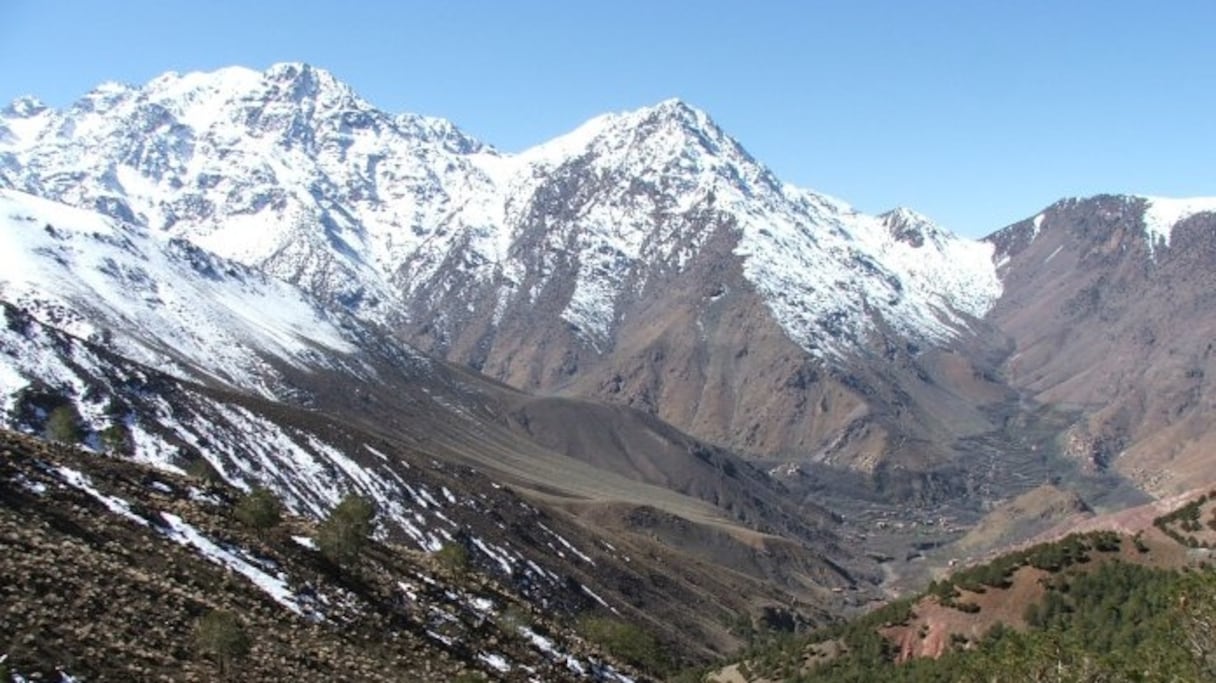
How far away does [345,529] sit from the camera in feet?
235

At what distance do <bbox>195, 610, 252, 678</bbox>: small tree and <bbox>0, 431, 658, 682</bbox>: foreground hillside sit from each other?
292 mm

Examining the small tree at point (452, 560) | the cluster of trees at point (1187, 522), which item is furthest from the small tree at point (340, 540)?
the cluster of trees at point (1187, 522)

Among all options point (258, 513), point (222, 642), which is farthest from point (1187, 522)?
point (222, 642)

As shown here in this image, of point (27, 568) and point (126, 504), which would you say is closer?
point (27, 568)

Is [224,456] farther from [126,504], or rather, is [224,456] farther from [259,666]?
[259,666]

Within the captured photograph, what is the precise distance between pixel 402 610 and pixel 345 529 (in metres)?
6.82

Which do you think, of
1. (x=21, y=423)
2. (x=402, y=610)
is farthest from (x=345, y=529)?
(x=21, y=423)

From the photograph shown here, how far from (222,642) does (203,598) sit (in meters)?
7.59

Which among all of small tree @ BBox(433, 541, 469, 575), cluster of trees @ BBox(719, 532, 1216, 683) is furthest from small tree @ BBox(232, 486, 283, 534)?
cluster of trees @ BBox(719, 532, 1216, 683)

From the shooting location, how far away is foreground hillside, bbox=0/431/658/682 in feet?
156

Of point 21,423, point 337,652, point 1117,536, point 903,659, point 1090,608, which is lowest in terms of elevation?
point 21,423

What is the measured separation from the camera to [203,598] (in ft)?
183

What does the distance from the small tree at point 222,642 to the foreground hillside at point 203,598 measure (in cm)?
29

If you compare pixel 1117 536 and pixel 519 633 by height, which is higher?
pixel 1117 536
